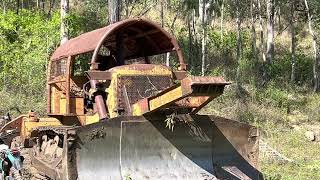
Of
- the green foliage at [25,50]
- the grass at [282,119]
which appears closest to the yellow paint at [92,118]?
the grass at [282,119]

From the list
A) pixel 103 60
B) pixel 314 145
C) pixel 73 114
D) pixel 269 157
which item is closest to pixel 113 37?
pixel 103 60

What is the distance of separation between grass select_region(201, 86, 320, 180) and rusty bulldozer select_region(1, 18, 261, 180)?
1.83 m

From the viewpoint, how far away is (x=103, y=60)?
9.15m

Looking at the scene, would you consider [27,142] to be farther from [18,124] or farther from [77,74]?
[77,74]

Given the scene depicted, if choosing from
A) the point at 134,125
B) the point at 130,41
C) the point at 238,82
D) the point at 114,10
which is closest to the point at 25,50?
the point at 238,82

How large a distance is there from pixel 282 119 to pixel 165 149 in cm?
→ 1198

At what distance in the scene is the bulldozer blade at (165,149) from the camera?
695cm

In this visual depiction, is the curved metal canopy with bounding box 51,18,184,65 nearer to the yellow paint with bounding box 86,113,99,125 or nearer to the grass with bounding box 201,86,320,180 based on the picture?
the yellow paint with bounding box 86,113,99,125

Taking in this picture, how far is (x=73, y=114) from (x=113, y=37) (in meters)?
1.45

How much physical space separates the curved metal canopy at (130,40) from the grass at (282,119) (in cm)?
294

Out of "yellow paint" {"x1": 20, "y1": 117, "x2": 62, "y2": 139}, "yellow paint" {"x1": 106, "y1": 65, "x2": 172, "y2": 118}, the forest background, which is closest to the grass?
the forest background

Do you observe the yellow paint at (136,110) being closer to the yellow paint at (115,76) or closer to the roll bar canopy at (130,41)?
the yellow paint at (115,76)

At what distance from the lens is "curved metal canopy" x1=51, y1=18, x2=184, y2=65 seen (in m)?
8.07

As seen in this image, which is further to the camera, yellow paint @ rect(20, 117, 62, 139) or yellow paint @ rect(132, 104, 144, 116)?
yellow paint @ rect(20, 117, 62, 139)
